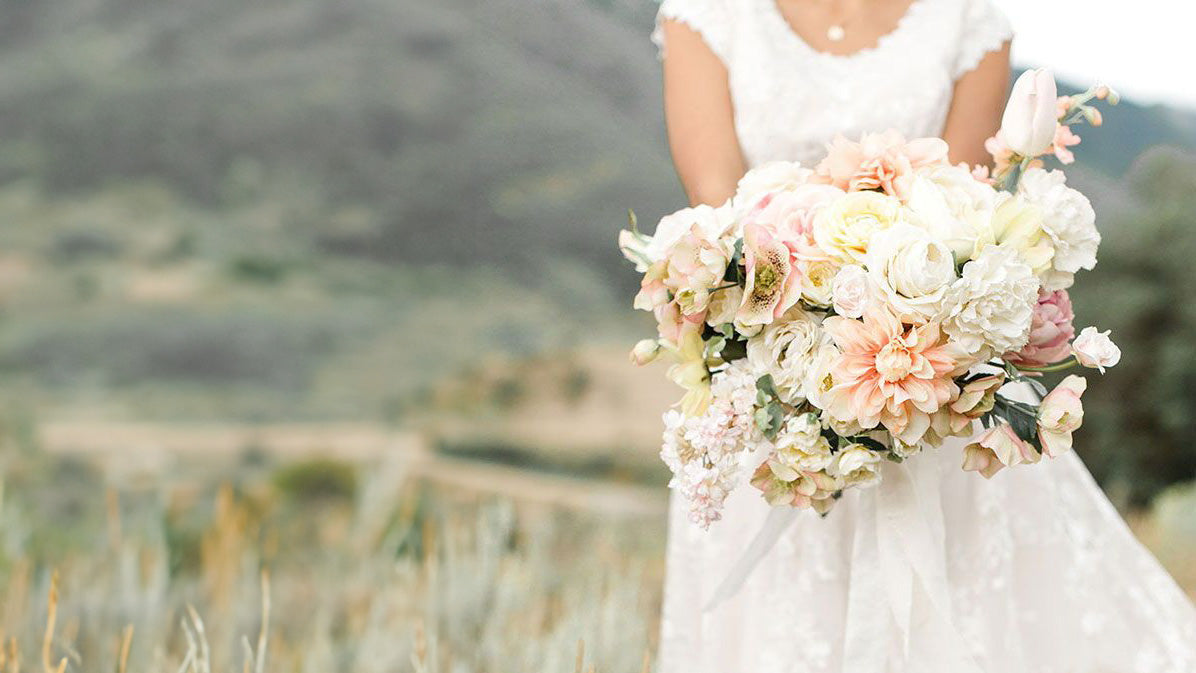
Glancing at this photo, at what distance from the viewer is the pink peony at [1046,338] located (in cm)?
127

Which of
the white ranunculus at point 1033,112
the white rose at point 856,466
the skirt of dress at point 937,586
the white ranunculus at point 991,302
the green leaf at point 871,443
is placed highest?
the white ranunculus at point 1033,112

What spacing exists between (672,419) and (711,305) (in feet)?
0.46

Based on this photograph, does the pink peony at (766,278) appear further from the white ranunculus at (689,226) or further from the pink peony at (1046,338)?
the pink peony at (1046,338)

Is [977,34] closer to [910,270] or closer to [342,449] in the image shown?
[910,270]

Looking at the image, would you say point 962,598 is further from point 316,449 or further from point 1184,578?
point 316,449

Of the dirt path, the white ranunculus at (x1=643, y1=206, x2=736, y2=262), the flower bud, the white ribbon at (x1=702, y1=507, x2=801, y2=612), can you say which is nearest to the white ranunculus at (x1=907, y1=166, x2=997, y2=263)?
the white ranunculus at (x1=643, y1=206, x2=736, y2=262)

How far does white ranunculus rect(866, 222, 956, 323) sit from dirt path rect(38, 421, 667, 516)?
255 inches

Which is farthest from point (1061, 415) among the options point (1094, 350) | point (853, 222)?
point (853, 222)

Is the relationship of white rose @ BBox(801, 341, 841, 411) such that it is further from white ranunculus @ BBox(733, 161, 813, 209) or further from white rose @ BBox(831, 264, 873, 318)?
white ranunculus @ BBox(733, 161, 813, 209)

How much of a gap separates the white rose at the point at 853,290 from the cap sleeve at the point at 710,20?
778 mm

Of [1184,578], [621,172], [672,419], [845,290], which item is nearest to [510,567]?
[672,419]

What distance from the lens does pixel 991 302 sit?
46.5 inches

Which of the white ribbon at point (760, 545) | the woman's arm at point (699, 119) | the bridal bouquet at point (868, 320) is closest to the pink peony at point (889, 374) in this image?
the bridal bouquet at point (868, 320)

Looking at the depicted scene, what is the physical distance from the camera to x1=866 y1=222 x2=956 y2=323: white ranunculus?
1182mm
